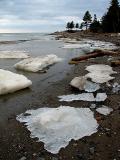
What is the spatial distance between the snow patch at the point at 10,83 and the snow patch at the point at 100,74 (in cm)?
219

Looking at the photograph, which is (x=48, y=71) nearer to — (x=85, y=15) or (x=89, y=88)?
(x=89, y=88)

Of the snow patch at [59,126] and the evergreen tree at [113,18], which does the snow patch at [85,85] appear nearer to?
the snow patch at [59,126]

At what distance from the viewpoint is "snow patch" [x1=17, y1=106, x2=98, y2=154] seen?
498 cm

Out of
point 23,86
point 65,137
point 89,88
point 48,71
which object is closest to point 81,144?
point 65,137

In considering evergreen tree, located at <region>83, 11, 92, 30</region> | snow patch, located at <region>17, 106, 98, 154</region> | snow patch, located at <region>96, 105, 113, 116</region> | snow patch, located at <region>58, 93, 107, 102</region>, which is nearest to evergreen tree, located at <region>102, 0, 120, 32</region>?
evergreen tree, located at <region>83, 11, 92, 30</region>

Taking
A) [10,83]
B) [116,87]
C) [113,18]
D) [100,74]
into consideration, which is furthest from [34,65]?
[113,18]

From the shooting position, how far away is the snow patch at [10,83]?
8.26 metres

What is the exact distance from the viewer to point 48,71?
41.0ft

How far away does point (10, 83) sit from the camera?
846 cm

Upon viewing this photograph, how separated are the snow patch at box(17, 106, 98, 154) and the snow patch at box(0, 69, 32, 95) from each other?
7.11ft

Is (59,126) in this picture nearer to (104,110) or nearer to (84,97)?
(104,110)

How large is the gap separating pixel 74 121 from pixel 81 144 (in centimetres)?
72

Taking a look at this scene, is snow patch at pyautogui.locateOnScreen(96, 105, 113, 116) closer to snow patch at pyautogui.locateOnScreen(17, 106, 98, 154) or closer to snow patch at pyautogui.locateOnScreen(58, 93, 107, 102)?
snow patch at pyautogui.locateOnScreen(17, 106, 98, 154)

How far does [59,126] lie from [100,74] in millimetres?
5075
